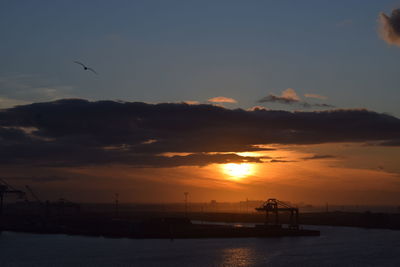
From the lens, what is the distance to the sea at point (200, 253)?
79500 mm

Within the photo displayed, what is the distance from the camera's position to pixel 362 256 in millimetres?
89562

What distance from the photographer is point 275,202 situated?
153000 mm

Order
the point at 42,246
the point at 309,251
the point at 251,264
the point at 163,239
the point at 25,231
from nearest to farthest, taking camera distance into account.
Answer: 1. the point at 251,264
2. the point at 309,251
3. the point at 42,246
4. the point at 163,239
5. the point at 25,231

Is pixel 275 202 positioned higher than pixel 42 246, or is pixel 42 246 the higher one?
pixel 275 202

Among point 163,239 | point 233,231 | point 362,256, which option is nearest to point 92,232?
point 163,239

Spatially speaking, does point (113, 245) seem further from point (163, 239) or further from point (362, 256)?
point (362, 256)

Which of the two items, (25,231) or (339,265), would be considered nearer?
(339,265)

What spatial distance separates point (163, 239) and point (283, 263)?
49.1 meters

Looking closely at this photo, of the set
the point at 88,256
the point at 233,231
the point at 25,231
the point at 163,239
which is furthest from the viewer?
the point at 25,231

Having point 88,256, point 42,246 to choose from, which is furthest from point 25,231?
point 88,256

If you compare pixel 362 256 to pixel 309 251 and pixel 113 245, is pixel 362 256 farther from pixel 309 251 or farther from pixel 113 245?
pixel 113 245

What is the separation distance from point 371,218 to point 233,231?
8553 centimetres

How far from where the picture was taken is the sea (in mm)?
79500

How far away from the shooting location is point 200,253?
8981 cm
